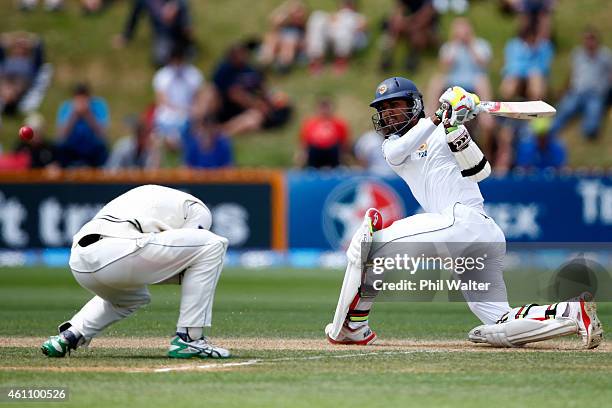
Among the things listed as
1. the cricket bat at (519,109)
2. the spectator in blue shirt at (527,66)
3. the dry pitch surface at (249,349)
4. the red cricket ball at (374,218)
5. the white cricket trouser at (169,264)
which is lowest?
the dry pitch surface at (249,349)

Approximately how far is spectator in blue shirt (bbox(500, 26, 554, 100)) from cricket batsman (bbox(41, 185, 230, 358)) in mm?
14716

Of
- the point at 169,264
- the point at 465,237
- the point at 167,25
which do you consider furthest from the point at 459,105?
the point at 167,25

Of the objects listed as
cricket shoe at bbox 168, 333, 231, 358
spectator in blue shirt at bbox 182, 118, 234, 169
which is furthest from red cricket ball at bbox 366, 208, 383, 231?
spectator in blue shirt at bbox 182, 118, 234, 169

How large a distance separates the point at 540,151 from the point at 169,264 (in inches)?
513

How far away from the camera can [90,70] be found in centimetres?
2603

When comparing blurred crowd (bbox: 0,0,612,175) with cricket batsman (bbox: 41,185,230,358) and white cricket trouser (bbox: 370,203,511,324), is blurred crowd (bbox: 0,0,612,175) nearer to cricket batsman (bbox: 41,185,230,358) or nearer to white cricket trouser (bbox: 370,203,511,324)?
white cricket trouser (bbox: 370,203,511,324)

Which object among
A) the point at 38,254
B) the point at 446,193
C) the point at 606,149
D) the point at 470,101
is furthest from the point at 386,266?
the point at 606,149

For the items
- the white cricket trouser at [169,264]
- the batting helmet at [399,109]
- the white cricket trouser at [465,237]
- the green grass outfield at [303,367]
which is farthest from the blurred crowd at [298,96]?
the white cricket trouser at [169,264]

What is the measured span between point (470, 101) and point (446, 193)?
0.79 metres

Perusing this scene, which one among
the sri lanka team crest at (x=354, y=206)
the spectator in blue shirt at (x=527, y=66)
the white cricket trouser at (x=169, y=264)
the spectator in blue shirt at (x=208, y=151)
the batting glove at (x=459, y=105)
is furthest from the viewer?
the spectator in blue shirt at (x=527, y=66)

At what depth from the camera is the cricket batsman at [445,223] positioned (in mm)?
8727

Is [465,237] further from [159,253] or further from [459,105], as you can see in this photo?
[159,253]

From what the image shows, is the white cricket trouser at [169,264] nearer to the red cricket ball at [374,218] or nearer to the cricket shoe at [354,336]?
the red cricket ball at [374,218]

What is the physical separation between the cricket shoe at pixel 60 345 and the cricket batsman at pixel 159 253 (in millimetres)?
370
